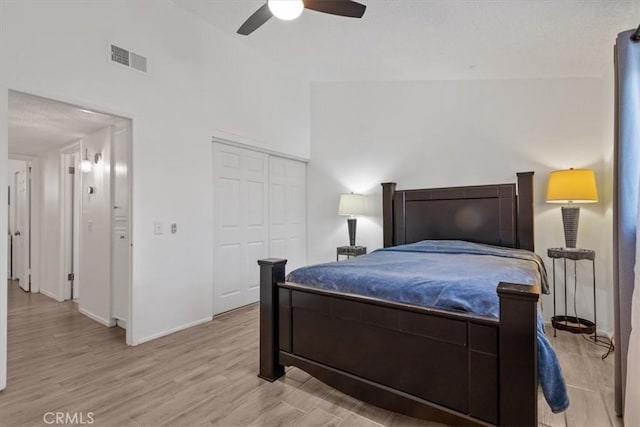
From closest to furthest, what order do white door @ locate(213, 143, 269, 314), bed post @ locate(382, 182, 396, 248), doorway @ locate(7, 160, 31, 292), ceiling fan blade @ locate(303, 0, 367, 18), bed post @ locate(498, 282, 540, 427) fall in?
bed post @ locate(498, 282, 540, 427), ceiling fan blade @ locate(303, 0, 367, 18), white door @ locate(213, 143, 269, 314), bed post @ locate(382, 182, 396, 248), doorway @ locate(7, 160, 31, 292)

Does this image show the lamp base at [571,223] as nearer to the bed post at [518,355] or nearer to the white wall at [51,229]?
the bed post at [518,355]

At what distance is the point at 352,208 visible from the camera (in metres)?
4.30

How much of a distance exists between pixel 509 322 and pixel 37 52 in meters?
3.34

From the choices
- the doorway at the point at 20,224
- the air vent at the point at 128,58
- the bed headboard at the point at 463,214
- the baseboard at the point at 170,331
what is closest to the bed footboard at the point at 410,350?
the baseboard at the point at 170,331

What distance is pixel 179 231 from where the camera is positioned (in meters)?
3.19

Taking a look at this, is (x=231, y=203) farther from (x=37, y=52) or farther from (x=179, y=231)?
(x=37, y=52)

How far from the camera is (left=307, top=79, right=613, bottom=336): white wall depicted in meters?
3.20

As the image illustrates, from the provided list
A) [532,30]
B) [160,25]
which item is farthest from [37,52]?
[532,30]

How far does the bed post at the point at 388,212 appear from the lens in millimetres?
4168

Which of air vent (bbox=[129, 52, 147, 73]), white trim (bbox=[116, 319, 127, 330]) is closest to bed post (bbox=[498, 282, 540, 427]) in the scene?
air vent (bbox=[129, 52, 147, 73])

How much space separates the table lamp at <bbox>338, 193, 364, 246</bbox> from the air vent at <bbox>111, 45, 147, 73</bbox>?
2.65 metres

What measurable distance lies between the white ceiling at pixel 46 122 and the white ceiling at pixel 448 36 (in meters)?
1.44

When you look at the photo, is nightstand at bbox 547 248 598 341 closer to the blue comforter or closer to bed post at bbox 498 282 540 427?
the blue comforter

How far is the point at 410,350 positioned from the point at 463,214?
2.42 metres
